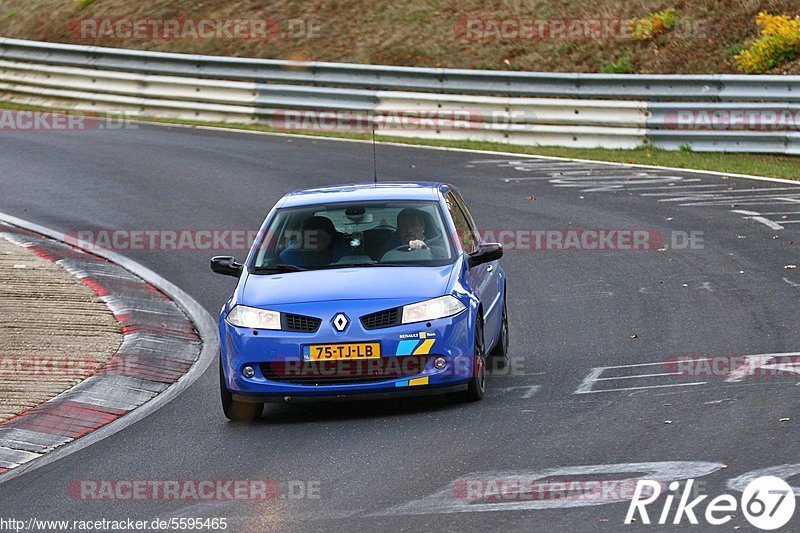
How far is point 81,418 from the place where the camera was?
32.5 feet

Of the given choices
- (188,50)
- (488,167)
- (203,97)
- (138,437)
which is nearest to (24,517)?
(138,437)

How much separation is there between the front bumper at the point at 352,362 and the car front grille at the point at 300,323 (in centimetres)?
3

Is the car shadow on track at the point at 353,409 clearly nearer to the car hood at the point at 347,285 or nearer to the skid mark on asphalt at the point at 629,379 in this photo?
the car hood at the point at 347,285

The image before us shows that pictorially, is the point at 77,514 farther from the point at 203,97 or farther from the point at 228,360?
the point at 203,97

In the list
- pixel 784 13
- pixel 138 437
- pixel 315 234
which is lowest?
pixel 138 437

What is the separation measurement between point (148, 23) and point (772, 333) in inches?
957

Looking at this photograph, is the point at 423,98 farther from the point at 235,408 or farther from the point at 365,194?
the point at 235,408
